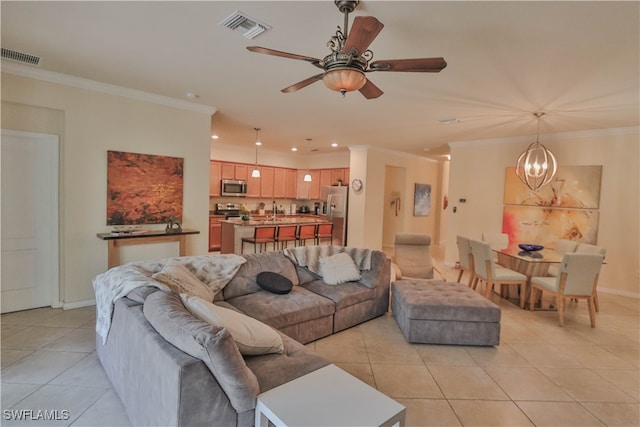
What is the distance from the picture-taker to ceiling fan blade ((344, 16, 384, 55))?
5.62 feet

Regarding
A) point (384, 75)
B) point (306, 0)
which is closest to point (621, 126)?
point (384, 75)

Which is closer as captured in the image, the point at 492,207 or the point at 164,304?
the point at 164,304

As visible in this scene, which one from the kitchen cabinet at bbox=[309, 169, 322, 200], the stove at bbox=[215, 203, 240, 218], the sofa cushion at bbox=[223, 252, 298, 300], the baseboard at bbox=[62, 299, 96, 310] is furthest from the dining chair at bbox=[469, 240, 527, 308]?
the stove at bbox=[215, 203, 240, 218]

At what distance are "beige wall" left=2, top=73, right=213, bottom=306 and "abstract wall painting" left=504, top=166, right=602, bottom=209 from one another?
6.16 metres

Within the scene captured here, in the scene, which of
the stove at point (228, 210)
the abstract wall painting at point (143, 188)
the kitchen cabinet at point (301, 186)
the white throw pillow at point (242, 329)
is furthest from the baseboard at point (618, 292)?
the stove at point (228, 210)

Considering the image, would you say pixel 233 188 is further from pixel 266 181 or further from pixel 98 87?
pixel 98 87

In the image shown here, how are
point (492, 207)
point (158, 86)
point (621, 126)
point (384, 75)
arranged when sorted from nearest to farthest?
point (384, 75)
point (158, 86)
point (621, 126)
point (492, 207)

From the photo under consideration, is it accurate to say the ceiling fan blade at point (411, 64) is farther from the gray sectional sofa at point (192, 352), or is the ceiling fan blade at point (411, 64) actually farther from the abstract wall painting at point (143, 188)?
the abstract wall painting at point (143, 188)

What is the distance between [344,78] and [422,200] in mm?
7928

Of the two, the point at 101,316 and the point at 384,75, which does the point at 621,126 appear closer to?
the point at 384,75

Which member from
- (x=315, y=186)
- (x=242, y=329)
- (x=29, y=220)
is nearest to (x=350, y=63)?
(x=242, y=329)

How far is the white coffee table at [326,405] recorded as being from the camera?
53.1 inches

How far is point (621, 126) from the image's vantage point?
511cm

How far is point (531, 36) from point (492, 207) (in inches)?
183
